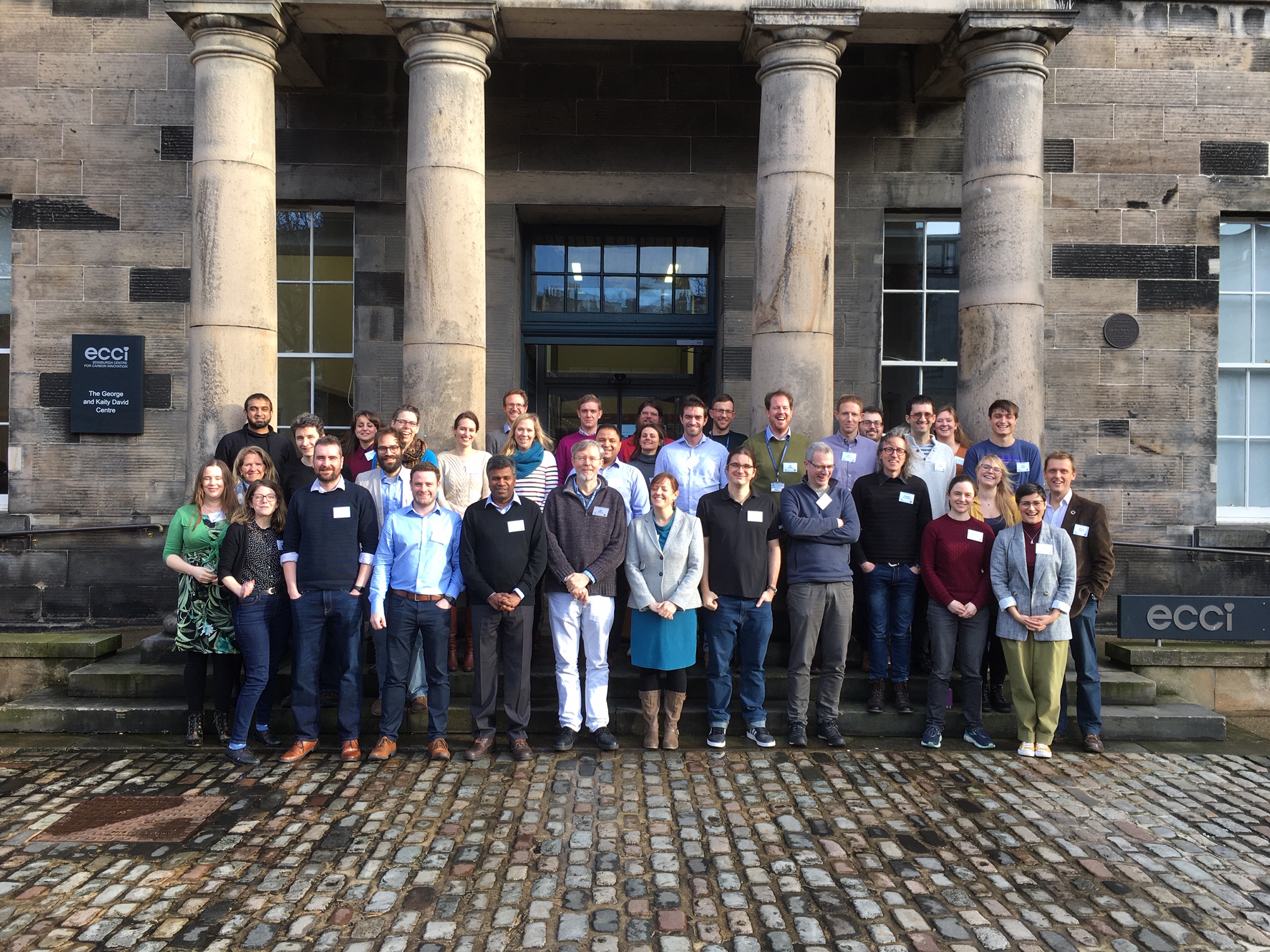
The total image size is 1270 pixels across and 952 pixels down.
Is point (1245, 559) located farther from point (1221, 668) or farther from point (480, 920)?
point (480, 920)

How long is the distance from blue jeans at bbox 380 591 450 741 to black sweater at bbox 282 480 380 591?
35 cm

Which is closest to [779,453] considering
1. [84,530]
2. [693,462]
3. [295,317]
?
[693,462]

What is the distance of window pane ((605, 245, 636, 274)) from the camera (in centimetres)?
1037

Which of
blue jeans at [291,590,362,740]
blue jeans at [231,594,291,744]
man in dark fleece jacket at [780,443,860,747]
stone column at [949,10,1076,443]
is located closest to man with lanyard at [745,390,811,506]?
man in dark fleece jacket at [780,443,860,747]

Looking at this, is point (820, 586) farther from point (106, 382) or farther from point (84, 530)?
point (106, 382)

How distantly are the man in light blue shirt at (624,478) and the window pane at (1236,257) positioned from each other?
7.31 meters

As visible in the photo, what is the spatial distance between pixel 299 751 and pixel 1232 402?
9919 mm

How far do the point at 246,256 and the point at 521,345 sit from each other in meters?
3.29

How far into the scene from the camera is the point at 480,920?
371 centimetres

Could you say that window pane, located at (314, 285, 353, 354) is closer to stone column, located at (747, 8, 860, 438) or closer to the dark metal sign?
stone column, located at (747, 8, 860, 438)

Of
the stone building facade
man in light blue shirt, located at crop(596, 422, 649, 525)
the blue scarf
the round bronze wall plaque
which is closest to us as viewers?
the blue scarf

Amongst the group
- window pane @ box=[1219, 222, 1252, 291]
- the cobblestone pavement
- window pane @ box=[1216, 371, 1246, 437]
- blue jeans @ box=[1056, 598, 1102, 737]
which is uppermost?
window pane @ box=[1219, 222, 1252, 291]

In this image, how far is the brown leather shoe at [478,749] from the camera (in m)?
5.70

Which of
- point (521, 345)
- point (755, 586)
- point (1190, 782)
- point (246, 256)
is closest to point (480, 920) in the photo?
point (755, 586)
